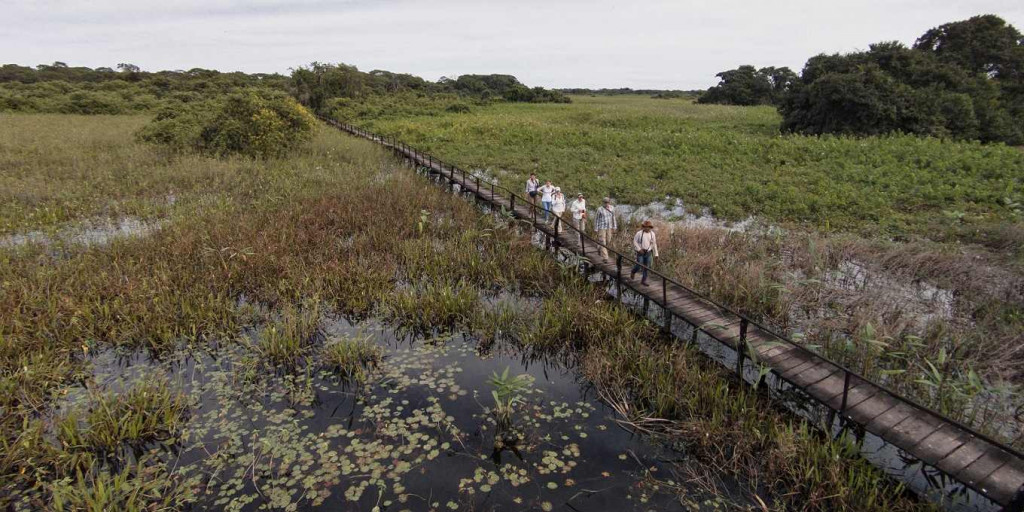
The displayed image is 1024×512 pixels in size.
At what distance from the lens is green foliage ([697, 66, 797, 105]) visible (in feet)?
236

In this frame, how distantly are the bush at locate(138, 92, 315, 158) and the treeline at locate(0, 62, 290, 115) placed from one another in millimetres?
10961

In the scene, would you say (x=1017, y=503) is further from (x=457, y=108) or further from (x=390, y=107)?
(x=390, y=107)

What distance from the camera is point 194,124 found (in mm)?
29484

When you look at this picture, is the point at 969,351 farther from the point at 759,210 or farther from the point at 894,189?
the point at 894,189

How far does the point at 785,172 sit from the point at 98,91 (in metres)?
75.5

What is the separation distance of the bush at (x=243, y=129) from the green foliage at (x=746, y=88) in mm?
64902

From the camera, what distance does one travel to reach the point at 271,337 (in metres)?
8.95

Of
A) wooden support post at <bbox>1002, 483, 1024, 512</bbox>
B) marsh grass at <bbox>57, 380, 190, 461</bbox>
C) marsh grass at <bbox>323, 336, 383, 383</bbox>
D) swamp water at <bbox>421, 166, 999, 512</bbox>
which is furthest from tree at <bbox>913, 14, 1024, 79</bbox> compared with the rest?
marsh grass at <bbox>57, 380, 190, 461</bbox>

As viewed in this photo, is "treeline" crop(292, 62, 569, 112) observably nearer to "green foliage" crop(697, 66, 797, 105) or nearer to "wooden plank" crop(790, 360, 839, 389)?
"green foliage" crop(697, 66, 797, 105)

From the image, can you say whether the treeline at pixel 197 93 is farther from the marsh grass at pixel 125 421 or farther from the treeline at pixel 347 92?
the marsh grass at pixel 125 421

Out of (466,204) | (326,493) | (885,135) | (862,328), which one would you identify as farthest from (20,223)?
(885,135)

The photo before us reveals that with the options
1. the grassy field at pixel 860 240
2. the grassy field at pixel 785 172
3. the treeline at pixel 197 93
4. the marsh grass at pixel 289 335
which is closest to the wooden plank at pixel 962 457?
the grassy field at pixel 860 240

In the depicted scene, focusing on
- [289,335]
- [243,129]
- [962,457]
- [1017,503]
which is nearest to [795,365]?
[962,457]

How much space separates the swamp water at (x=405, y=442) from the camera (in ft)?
19.7
